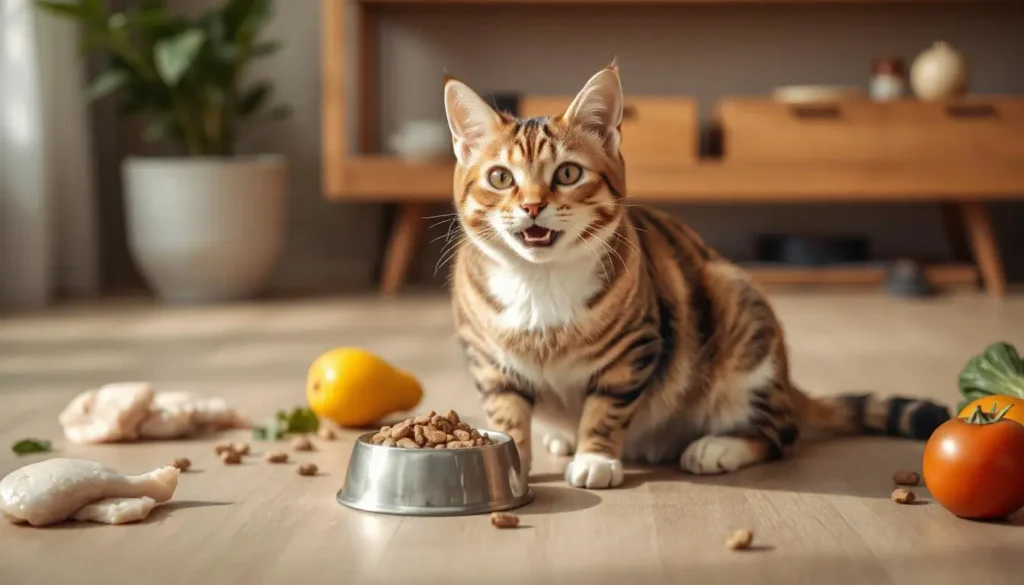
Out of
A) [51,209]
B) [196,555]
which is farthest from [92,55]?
[196,555]

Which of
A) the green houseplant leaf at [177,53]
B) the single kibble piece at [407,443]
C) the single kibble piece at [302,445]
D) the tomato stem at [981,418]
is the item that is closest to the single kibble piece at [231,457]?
the single kibble piece at [302,445]

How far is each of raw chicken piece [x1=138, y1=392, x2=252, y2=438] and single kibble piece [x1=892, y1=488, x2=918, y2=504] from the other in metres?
1.17

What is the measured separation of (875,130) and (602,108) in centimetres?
289

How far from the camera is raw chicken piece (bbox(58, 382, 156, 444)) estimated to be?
2221 millimetres

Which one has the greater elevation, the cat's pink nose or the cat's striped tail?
the cat's pink nose

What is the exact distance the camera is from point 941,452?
A: 1.68 metres

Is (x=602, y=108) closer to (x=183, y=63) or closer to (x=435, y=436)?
(x=435, y=436)

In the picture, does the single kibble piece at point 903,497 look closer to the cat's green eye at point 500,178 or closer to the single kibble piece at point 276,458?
the cat's green eye at point 500,178

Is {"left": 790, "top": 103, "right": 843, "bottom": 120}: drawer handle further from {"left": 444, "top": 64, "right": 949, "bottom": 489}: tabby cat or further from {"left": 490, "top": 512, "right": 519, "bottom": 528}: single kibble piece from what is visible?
{"left": 490, "top": 512, "right": 519, "bottom": 528}: single kibble piece

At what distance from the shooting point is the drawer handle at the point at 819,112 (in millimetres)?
4508

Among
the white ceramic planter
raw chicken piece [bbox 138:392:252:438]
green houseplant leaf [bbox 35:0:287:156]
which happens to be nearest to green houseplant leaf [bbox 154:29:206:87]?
green houseplant leaf [bbox 35:0:287:156]

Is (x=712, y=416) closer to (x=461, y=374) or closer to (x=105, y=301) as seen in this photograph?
(x=461, y=374)

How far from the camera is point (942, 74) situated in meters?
4.48

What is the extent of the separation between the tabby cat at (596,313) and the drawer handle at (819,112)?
254 cm
